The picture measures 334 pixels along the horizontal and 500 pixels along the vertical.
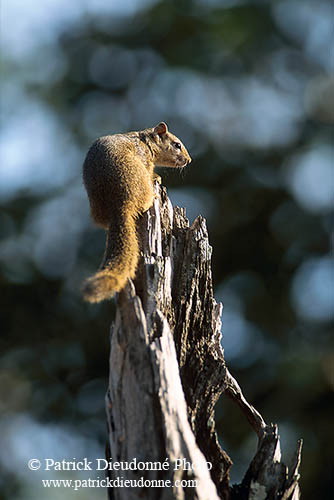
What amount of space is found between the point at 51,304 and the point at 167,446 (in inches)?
374

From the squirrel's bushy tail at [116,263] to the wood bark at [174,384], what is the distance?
0.06 m

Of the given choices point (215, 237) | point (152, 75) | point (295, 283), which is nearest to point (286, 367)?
point (295, 283)

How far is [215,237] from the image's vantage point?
11852 mm

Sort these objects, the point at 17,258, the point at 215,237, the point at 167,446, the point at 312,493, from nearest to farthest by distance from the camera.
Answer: the point at 167,446, the point at 312,493, the point at 215,237, the point at 17,258

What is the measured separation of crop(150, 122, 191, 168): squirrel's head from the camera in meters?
6.52

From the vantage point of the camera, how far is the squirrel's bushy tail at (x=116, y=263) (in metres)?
3.62

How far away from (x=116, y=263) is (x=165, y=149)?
2.89m

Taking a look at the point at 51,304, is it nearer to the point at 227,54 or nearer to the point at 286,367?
the point at 286,367

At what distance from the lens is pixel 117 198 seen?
16.0 ft

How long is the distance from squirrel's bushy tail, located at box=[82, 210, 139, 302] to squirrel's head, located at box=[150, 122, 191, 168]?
2.00 meters

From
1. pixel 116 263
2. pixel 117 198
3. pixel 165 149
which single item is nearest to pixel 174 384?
pixel 116 263

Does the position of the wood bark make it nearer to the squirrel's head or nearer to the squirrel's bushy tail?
the squirrel's bushy tail

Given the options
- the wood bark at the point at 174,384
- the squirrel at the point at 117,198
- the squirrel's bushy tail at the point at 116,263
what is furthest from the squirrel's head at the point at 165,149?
the wood bark at the point at 174,384

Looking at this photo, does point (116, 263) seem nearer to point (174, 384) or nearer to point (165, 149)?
point (174, 384)
